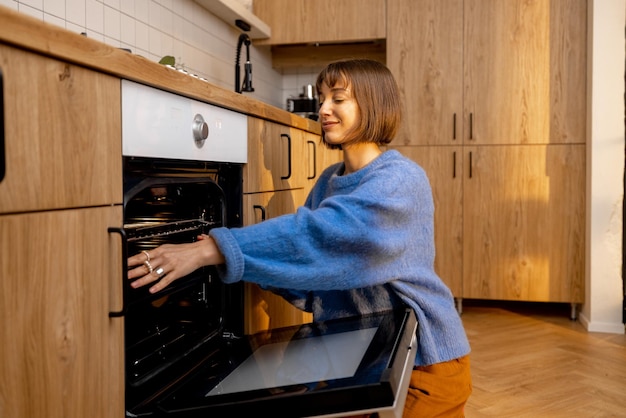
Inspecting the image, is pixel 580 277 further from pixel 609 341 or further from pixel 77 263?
pixel 77 263

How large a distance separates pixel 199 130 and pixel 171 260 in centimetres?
35

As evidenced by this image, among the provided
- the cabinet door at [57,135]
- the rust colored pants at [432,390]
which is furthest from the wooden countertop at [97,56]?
the rust colored pants at [432,390]

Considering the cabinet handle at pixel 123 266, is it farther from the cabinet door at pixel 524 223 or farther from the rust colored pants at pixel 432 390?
the cabinet door at pixel 524 223

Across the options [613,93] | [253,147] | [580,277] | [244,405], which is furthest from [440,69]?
[244,405]

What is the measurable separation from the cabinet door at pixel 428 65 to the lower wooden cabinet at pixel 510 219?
119 mm

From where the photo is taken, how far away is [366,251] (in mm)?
1184

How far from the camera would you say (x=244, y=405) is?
849 mm

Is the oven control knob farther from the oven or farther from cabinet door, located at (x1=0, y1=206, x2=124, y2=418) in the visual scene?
cabinet door, located at (x1=0, y1=206, x2=124, y2=418)

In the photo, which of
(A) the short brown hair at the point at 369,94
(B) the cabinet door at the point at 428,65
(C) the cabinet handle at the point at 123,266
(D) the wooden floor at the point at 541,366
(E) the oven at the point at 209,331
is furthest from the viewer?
(B) the cabinet door at the point at 428,65

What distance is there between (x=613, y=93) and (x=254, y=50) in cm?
203

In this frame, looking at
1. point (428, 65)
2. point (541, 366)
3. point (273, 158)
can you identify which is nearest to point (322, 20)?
point (428, 65)

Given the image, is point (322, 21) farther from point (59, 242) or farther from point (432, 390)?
point (59, 242)

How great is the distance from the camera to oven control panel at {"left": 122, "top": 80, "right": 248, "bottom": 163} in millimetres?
1084

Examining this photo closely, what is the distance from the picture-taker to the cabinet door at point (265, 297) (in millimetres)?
1690
